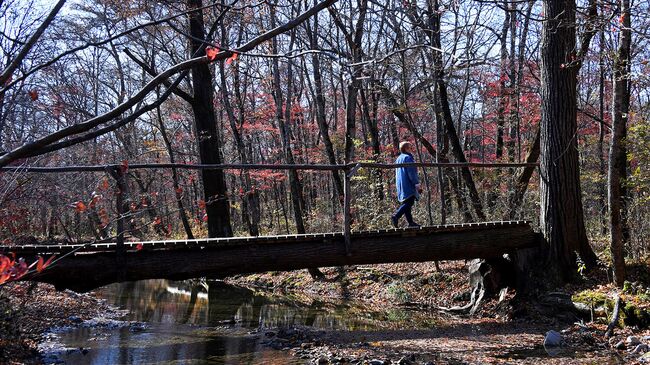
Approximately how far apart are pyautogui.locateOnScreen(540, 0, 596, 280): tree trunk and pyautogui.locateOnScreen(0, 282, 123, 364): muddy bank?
817cm

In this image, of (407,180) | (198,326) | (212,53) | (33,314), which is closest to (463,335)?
(407,180)

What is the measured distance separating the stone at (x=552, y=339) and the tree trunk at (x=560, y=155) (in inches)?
80.4

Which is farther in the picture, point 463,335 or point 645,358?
point 463,335

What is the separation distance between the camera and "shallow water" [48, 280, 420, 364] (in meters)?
8.18

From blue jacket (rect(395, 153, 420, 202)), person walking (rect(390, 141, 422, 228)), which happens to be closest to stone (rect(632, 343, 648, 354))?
person walking (rect(390, 141, 422, 228))

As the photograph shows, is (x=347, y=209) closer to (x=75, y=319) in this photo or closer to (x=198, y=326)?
(x=198, y=326)

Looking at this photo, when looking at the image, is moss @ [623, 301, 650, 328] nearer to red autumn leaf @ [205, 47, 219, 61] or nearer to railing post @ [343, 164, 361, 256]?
railing post @ [343, 164, 361, 256]

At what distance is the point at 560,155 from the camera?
9977 mm

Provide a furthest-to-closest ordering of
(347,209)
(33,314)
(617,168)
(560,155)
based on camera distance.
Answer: (33,314)
(560,155)
(347,209)
(617,168)

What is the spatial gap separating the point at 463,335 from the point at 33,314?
7674 millimetres

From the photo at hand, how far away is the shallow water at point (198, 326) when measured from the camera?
8180mm

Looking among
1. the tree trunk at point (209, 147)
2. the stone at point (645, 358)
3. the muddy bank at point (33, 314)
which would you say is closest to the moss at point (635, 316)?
the stone at point (645, 358)

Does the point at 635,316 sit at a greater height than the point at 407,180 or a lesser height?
lesser

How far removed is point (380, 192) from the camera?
1691 centimetres
